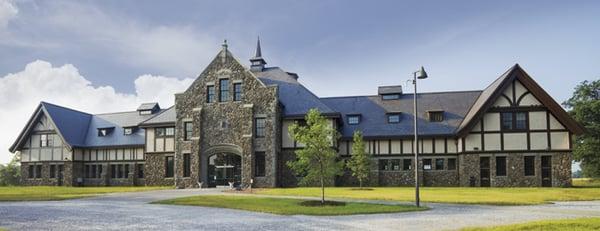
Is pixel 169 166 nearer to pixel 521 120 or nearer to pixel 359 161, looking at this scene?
pixel 359 161

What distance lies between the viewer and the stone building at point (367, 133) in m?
38.3

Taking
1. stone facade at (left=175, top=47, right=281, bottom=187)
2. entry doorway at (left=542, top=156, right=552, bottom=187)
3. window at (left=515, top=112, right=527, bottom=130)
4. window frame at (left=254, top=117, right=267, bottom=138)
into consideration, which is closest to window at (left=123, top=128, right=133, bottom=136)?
stone facade at (left=175, top=47, right=281, bottom=187)

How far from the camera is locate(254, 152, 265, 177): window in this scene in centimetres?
4003

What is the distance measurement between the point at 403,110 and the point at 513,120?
9702 mm

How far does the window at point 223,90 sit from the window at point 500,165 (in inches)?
905

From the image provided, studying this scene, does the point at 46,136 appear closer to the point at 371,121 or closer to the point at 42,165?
the point at 42,165

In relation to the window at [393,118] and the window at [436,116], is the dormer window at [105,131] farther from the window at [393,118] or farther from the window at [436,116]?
the window at [436,116]

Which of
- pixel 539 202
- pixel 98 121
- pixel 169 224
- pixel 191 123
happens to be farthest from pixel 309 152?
pixel 98 121

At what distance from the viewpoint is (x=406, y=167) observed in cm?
4150

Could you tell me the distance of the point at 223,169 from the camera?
137 feet

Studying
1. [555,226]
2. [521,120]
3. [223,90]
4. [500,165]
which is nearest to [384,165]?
[500,165]

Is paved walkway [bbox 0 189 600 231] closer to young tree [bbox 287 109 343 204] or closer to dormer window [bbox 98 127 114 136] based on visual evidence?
young tree [bbox 287 109 343 204]

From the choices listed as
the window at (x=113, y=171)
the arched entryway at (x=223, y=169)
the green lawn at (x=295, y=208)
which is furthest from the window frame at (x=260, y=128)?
the window at (x=113, y=171)

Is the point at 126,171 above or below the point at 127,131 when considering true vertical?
below
